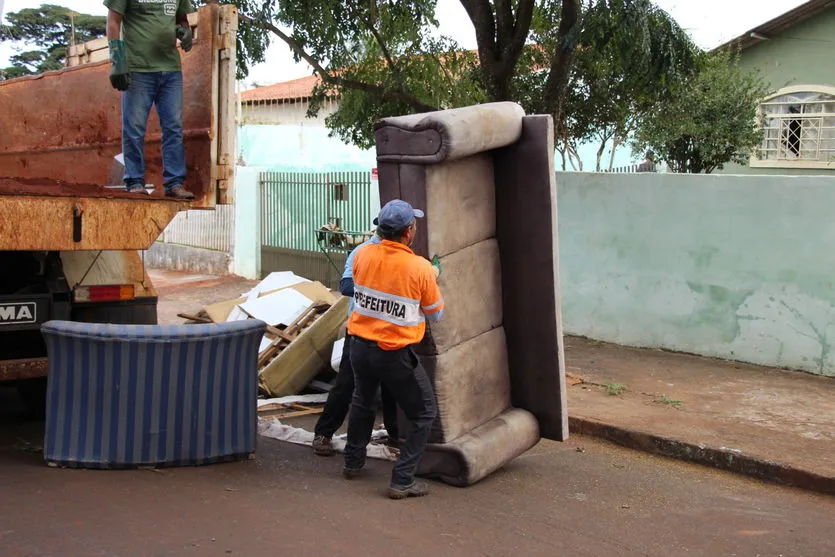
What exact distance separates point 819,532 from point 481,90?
302 inches

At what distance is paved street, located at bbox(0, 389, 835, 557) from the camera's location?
418cm

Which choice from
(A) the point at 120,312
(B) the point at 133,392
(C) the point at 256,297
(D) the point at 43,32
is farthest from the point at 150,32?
(D) the point at 43,32

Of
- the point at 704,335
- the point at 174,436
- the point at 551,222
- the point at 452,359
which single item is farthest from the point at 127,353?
the point at 704,335

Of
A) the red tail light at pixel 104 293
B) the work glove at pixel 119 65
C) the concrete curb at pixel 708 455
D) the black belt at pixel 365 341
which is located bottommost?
the concrete curb at pixel 708 455

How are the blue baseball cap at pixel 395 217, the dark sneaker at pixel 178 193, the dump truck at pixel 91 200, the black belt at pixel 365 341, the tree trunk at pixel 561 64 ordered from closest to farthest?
the blue baseball cap at pixel 395 217 < the black belt at pixel 365 341 < the dump truck at pixel 91 200 < the dark sneaker at pixel 178 193 < the tree trunk at pixel 561 64

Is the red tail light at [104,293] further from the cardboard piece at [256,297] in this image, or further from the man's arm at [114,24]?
the cardboard piece at [256,297]

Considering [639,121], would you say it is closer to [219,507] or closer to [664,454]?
[664,454]

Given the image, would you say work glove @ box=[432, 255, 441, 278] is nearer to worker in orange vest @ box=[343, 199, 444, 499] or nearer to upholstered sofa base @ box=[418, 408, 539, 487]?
worker in orange vest @ box=[343, 199, 444, 499]

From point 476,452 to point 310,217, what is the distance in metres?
10.4

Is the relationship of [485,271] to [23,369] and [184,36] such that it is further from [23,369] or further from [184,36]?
[23,369]

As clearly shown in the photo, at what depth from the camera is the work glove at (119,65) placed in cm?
613

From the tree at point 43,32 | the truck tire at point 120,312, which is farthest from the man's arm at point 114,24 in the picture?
the tree at point 43,32

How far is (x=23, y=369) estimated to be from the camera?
5559 millimetres

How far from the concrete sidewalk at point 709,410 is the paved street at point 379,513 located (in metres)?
0.20
